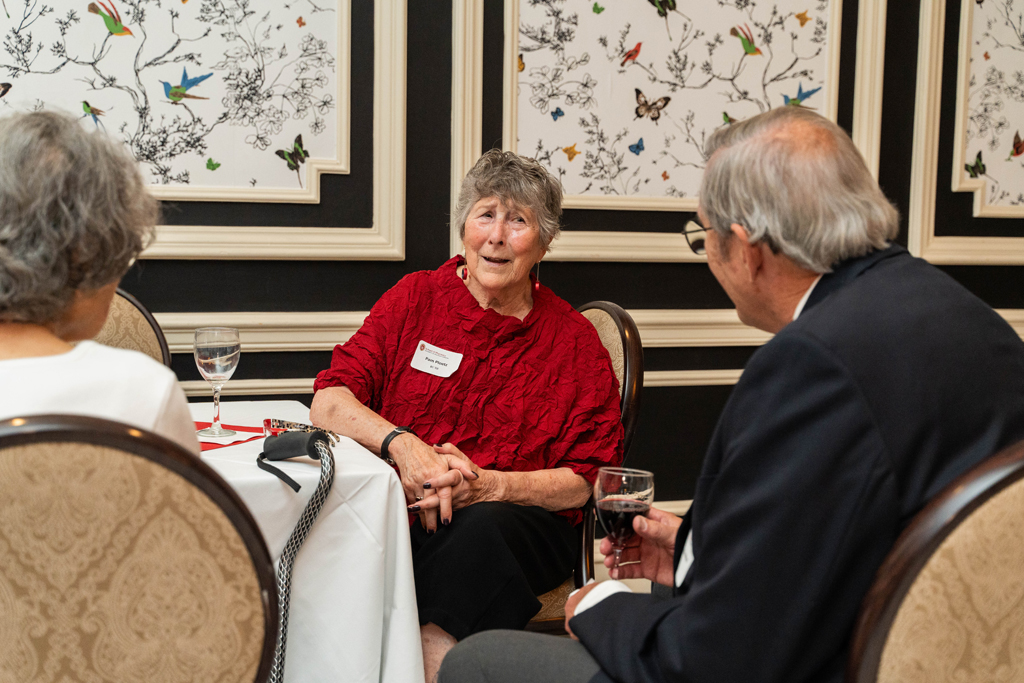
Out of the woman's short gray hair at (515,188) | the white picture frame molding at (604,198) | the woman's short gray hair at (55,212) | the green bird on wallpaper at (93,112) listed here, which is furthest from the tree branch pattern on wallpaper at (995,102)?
the woman's short gray hair at (55,212)

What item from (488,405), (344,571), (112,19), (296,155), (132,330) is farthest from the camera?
(296,155)

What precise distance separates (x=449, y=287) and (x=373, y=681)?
1.04 m

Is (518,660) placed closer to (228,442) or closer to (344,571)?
(344,571)

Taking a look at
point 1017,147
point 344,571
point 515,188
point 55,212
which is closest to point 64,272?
point 55,212

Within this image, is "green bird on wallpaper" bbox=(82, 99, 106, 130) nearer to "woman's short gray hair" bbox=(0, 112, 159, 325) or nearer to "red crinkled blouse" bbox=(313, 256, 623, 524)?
"red crinkled blouse" bbox=(313, 256, 623, 524)

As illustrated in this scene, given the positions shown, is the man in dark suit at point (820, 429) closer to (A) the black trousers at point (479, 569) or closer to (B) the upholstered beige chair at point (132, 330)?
(A) the black trousers at point (479, 569)

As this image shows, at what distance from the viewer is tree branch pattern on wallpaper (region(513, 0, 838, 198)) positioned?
2.88 meters

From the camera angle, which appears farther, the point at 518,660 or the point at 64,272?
the point at 518,660

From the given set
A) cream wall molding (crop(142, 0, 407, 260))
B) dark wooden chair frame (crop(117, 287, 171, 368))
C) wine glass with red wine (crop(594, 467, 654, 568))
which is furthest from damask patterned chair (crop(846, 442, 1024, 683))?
cream wall molding (crop(142, 0, 407, 260))

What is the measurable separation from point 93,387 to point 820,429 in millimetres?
740

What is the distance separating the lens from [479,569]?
5.47 ft

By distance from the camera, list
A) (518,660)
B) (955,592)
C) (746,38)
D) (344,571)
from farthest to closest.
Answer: (746,38) < (344,571) < (518,660) < (955,592)

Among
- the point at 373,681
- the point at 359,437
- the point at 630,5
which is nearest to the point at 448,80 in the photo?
the point at 630,5

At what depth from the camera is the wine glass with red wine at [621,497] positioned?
1.23 m
